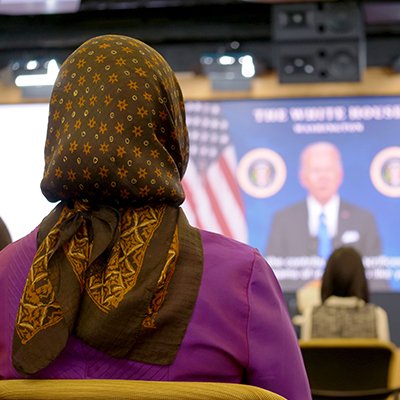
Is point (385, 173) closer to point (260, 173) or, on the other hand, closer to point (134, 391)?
point (260, 173)

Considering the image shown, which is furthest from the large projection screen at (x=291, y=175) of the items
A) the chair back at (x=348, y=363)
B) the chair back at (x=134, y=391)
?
the chair back at (x=134, y=391)

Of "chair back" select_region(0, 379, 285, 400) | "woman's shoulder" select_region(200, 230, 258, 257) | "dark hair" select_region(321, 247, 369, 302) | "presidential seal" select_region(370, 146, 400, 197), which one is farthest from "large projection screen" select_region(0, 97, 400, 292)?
"chair back" select_region(0, 379, 285, 400)

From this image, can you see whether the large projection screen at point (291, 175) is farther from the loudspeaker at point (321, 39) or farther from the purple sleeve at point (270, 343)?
the purple sleeve at point (270, 343)

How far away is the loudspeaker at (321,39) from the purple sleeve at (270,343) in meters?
5.81

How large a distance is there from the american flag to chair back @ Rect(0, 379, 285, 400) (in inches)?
273

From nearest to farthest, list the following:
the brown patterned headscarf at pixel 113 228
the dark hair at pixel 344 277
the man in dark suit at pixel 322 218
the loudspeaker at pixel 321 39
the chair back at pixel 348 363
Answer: the brown patterned headscarf at pixel 113 228 → the chair back at pixel 348 363 → the dark hair at pixel 344 277 → the loudspeaker at pixel 321 39 → the man in dark suit at pixel 322 218

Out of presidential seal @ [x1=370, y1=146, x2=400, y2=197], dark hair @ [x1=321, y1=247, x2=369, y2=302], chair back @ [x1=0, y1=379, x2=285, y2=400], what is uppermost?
presidential seal @ [x1=370, y1=146, x2=400, y2=197]

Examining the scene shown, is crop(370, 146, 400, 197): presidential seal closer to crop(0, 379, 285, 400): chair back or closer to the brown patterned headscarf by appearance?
the brown patterned headscarf

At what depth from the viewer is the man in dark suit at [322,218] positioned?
26.3ft

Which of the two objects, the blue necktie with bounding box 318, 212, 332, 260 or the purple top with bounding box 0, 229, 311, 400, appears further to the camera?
the blue necktie with bounding box 318, 212, 332, 260

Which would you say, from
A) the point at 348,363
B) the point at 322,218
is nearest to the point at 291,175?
the point at 322,218

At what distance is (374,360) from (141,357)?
264cm

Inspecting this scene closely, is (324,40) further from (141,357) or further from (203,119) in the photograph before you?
(141,357)

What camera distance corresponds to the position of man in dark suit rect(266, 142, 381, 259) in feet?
26.3
